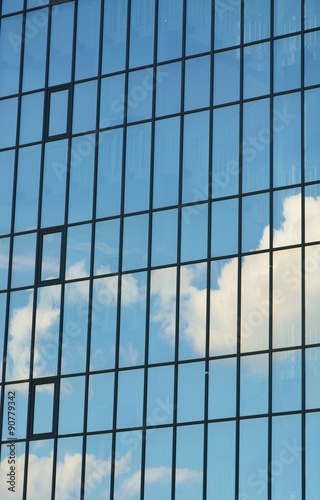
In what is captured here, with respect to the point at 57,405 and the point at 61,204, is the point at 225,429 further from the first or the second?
the point at 61,204

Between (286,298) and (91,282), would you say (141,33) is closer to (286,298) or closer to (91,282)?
(91,282)

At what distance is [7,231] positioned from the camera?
1993 inches

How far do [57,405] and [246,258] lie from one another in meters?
7.47

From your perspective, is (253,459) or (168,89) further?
(168,89)

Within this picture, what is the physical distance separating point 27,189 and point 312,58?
10406mm

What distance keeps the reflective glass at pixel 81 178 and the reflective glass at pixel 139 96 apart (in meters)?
1.63

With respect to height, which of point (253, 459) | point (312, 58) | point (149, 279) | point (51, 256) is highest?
point (312, 58)

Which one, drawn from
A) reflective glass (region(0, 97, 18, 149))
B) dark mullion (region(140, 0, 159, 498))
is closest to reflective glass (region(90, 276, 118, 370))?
dark mullion (region(140, 0, 159, 498))

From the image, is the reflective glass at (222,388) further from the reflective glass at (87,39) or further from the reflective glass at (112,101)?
the reflective glass at (87,39)

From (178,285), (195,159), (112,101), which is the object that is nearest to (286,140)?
(195,159)

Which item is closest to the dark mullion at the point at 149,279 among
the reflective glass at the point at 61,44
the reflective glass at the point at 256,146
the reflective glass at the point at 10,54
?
the reflective glass at the point at 256,146

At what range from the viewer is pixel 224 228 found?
4631 cm

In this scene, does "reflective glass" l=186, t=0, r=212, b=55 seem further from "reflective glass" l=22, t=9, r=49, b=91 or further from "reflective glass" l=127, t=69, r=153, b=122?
"reflective glass" l=22, t=9, r=49, b=91

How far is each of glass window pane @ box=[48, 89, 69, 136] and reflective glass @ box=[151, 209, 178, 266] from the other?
542cm
